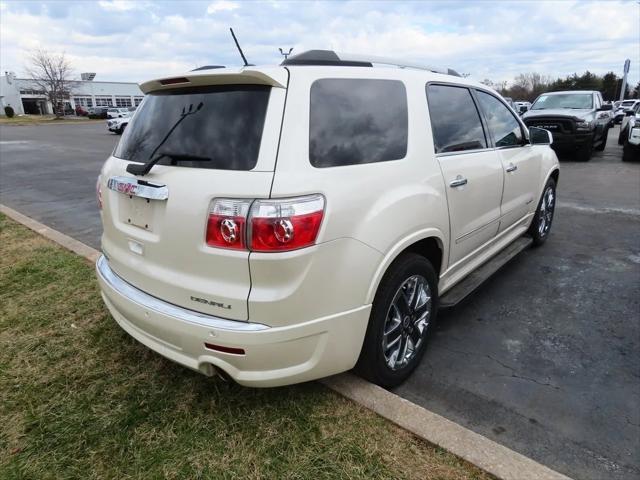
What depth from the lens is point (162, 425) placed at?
8.18 ft

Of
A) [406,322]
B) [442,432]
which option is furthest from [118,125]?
[442,432]

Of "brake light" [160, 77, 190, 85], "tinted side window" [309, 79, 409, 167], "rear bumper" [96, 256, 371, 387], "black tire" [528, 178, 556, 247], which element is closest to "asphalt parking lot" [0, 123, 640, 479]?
"black tire" [528, 178, 556, 247]

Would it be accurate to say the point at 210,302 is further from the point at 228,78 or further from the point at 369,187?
the point at 228,78

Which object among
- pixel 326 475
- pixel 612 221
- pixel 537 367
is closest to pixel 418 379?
pixel 537 367

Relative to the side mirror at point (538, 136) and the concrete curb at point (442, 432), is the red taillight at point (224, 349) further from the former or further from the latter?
the side mirror at point (538, 136)

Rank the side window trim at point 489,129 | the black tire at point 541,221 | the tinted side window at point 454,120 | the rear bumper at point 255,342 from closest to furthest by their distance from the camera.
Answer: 1. the rear bumper at point 255,342
2. the tinted side window at point 454,120
3. the side window trim at point 489,129
4. the black tire at point 541,221

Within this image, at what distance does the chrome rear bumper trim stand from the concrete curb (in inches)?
33.1

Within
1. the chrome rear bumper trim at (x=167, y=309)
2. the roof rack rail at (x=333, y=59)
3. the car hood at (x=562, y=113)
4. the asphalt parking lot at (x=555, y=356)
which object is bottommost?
the asphalt parking lot at (x=555, y=356)

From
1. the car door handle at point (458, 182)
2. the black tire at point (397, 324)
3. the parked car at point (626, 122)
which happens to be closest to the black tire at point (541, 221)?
the car door handle at point (458, 182)

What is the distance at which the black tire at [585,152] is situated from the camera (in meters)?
12.8

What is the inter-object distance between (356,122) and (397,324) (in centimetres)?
121

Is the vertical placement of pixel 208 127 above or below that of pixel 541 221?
above

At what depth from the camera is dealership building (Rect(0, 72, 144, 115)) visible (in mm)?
73562

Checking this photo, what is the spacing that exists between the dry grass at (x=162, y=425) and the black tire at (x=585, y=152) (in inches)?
505
